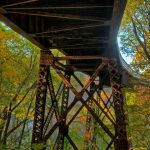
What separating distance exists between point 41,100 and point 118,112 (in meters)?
2.78

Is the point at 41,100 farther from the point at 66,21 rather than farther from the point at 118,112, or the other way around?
the point at 66,21

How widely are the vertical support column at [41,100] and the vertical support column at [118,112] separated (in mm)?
2407

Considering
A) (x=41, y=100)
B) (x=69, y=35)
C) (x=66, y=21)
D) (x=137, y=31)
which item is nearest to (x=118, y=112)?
(x=41, y=100)

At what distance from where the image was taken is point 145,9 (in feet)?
47.5

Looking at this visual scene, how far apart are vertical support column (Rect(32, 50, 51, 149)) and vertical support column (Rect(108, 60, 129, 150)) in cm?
241

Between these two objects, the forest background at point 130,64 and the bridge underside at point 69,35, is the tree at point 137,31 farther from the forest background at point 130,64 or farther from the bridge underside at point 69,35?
the bridge underside at point 69,35

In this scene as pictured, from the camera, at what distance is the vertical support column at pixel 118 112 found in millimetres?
10336

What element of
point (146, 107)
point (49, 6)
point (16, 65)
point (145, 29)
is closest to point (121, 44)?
point (145, 29)

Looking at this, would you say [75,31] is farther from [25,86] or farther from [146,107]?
[25,86]

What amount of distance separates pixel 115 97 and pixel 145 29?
19.5 feet

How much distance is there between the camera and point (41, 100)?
35.3 feet

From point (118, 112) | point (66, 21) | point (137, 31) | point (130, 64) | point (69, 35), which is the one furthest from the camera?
point (130, 64)

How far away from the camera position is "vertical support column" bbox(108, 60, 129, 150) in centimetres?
1034

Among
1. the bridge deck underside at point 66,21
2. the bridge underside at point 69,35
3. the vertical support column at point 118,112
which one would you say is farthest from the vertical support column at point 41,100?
the vertical support column at point 118,112
